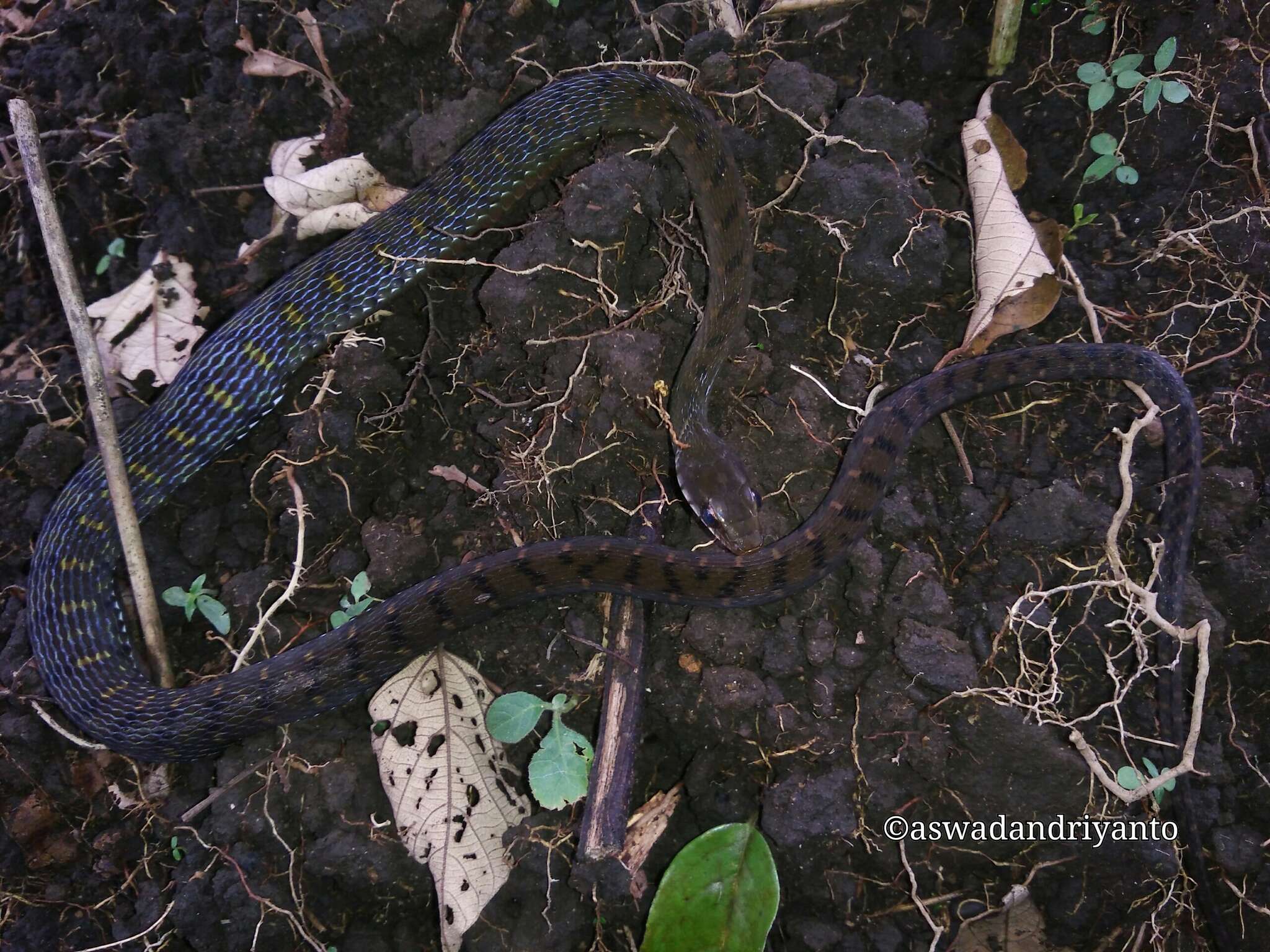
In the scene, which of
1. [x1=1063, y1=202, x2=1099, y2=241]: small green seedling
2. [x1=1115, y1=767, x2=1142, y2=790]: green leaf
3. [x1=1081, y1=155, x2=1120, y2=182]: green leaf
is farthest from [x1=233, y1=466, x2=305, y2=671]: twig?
[x1=1081, y1=155, x2=1120, y2=182]: green leaf

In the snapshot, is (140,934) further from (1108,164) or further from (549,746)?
(1108,164)

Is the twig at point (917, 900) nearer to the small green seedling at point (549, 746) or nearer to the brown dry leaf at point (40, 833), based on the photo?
the small green seedling at point (549, 746)

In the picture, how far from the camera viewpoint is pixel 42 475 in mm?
3645

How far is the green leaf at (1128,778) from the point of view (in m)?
2.98

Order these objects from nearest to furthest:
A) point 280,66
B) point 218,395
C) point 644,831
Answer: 1. point 644,831
2. point 218,395
3. point 280,66

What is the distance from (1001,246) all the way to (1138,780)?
2.30 meters

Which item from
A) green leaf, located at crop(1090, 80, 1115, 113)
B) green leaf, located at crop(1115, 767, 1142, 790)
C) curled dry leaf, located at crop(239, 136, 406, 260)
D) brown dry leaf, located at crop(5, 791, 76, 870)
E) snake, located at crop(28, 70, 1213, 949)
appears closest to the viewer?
green leaf, located at crop(1115, 767, 1142, 790)

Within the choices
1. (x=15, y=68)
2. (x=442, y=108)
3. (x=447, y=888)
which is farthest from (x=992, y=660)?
(x=15, y=68)

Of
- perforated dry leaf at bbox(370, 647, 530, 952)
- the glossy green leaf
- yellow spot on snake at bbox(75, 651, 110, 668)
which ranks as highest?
yellow spot on snake at bbox(75, 651, 110, 668)

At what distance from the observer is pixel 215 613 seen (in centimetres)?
339

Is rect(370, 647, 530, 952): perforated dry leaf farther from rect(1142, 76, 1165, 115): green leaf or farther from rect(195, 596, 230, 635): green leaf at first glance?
rect(1142, 76, 1165, 115): green leaf

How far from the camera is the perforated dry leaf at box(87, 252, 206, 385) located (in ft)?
12.4

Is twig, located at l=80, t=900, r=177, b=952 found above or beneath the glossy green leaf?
beneath

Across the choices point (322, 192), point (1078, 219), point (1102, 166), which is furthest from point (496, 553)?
point (1102, 166)
